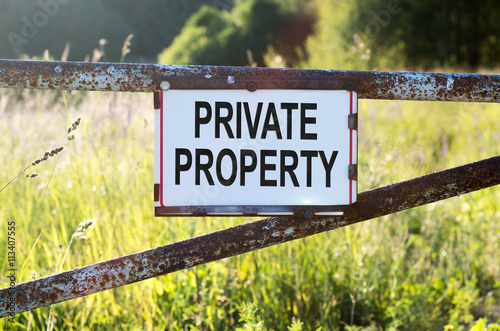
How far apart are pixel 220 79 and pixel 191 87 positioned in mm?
74

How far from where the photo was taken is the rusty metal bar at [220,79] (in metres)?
1.22

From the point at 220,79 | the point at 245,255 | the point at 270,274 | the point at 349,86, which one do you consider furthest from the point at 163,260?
the point at 245,255

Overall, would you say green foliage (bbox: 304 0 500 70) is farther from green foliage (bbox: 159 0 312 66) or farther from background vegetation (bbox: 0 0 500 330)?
background vegetation (bbox: 0 0 500 330)


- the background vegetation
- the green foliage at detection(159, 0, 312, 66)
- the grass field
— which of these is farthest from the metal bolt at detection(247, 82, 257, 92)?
the green foliage at detection(159, 0, 312, 66)

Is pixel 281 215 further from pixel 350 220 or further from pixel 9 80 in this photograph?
pixel 9 80

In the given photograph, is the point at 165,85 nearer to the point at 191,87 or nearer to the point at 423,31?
the point at 191,87

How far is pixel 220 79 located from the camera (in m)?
1.24

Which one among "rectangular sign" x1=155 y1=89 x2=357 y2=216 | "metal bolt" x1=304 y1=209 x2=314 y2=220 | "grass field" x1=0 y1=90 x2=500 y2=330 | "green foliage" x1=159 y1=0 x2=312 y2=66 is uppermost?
"green foliage" x1=159 y1=0 x2=312 y2=66

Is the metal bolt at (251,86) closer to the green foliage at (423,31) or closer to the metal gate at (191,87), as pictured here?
the metal gate at (191,87)

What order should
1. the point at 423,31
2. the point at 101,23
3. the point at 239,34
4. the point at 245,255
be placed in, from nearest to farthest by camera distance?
1. the point at 245,255
2. the point at 423,31
3. the point at 239,34
4. the point at 101,23

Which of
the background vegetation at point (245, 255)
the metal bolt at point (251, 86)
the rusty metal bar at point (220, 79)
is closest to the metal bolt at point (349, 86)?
the rusty metal bar at point (220, 79)

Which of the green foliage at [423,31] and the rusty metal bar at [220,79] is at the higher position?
the green foliage at [423,31]

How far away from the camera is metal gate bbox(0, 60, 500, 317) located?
1.23 m

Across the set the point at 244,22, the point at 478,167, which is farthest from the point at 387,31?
the point at 478,167
